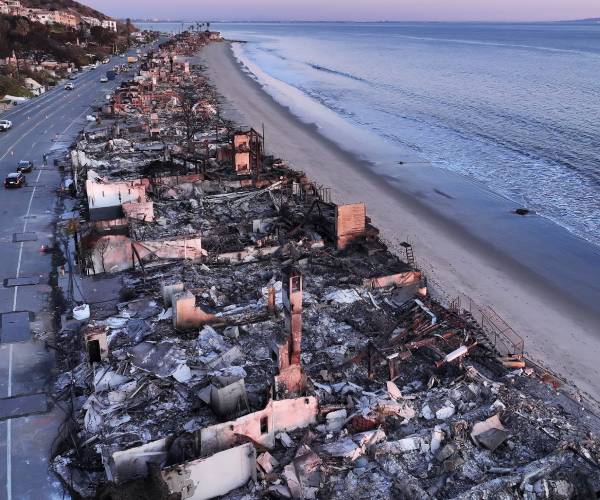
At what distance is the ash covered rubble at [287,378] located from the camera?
14.3m

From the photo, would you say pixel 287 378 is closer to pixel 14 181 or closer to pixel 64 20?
pixel 14 181

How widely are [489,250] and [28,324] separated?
2210 cm

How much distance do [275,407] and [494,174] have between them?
34.1 meters

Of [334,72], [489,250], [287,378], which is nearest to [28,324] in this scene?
[287,378]

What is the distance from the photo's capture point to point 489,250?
102ft

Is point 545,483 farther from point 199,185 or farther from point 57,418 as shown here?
point 199,185

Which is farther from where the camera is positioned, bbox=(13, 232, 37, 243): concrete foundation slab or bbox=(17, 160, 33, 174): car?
bbox=(17, 160, 33, 174): car

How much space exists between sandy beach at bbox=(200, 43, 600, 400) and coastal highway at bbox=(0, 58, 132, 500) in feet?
53.2

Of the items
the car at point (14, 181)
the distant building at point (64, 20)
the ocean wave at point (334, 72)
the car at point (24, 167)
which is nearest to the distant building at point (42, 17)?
the distant building at point (64, 20)

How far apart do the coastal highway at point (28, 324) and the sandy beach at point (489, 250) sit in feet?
53.2

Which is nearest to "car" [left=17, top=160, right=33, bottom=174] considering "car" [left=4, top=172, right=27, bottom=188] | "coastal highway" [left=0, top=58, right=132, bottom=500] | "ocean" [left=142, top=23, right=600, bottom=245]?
"coastal highway" [left=0, top=58, right=132, bottom=500]

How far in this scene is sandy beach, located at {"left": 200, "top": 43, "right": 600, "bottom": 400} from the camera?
23.3m

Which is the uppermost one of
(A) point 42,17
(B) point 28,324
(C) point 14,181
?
(A) point 42,17

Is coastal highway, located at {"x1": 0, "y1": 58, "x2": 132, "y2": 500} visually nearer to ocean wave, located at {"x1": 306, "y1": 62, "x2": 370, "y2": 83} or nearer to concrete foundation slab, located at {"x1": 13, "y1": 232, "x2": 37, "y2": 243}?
concrete foundation slab, located at {"x1": 13, "y1": 232, "x2": 37, "y2": 243}
